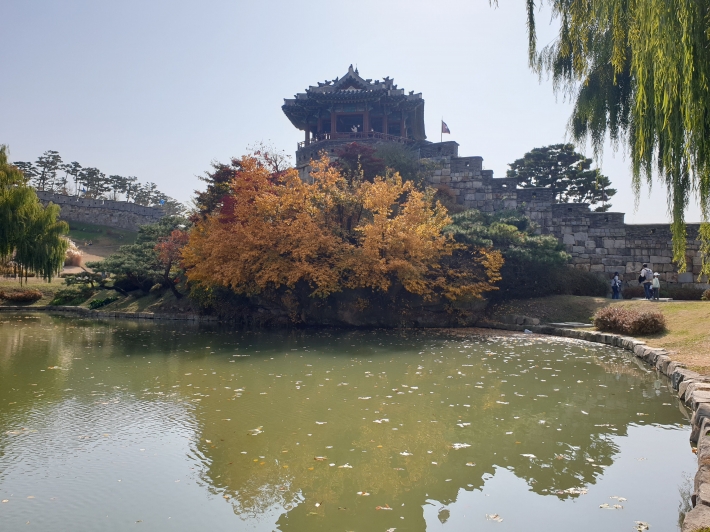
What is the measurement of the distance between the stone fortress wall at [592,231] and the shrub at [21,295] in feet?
71.9

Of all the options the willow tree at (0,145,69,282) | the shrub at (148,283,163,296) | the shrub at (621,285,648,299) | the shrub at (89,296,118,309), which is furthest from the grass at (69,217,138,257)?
the shrub at (621,285,648,299)

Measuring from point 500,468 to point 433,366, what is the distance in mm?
5521

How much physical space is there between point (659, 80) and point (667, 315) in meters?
10.5

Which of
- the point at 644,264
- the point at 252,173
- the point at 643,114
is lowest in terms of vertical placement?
the point at 644,264

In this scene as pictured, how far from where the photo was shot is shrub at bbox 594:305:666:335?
521 inches

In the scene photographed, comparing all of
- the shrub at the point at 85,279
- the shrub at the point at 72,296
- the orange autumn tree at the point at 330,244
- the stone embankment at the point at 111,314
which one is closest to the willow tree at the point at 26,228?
the stone embankment at the point at 111,314

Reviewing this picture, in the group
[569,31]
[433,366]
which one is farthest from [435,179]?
Result: [569,31]

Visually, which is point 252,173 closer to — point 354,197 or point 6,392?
point 354,197

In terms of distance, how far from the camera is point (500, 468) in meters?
5.32

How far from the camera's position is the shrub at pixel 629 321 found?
43.4ft

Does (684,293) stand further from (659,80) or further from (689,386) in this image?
(659,80)

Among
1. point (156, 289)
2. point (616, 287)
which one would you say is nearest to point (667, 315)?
point (616, 287)

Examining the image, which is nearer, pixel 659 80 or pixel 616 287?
pixel 659 80

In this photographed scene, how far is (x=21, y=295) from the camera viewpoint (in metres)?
26.9
